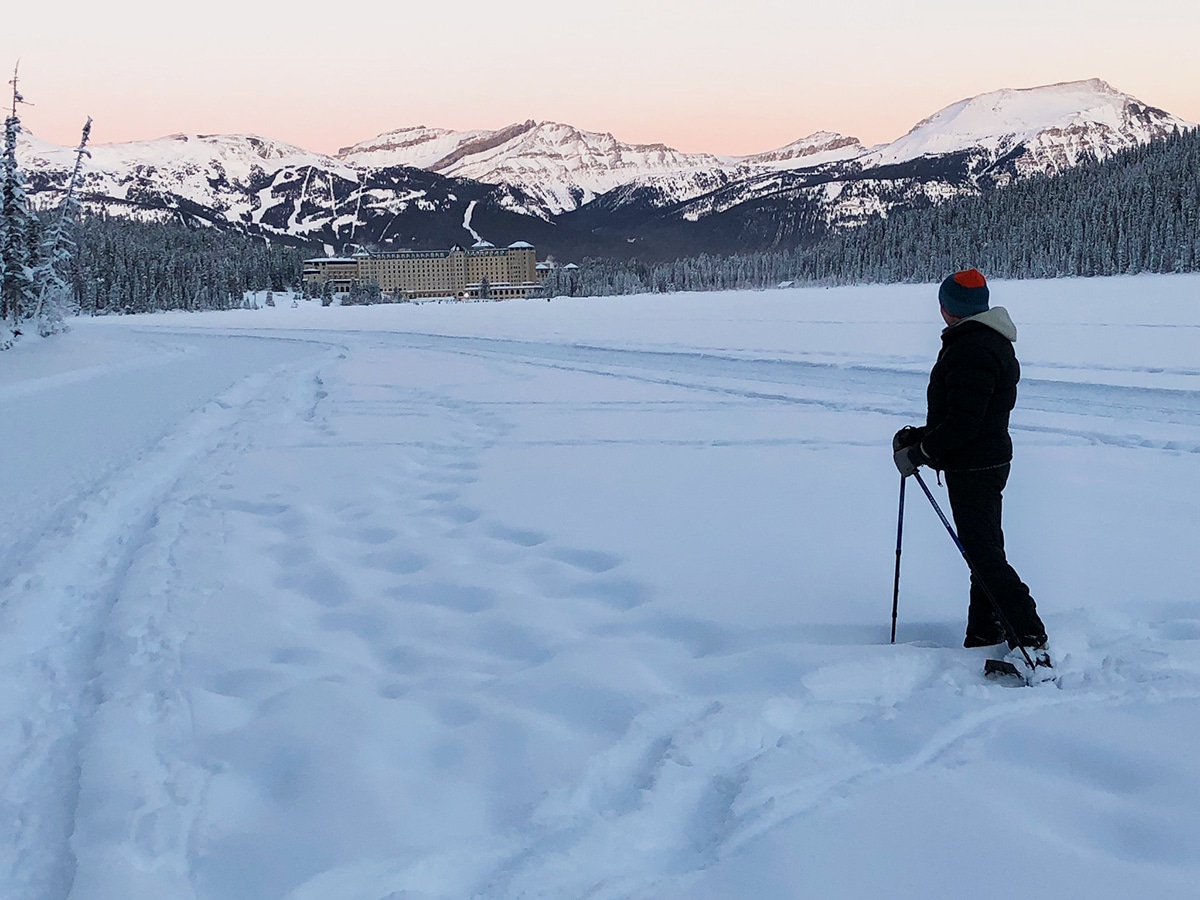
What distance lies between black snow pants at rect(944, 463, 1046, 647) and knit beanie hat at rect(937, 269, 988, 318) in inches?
32.0

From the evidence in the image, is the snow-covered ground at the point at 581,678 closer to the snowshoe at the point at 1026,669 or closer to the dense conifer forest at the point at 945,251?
the snowshoe at the point at 1026,669

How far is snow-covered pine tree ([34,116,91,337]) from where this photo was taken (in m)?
39.2

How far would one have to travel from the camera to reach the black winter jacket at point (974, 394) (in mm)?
4539

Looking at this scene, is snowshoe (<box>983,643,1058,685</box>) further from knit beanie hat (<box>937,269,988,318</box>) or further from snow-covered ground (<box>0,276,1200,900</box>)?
knit beanie hat (<box>937,269,988,318</box>)

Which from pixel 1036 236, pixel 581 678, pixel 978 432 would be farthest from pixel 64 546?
pixel 1036 236

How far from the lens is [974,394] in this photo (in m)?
4.54

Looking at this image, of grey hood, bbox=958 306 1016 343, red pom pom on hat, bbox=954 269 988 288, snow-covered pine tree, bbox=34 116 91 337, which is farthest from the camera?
snow-covered pine tree, bbox=34 116 91 337

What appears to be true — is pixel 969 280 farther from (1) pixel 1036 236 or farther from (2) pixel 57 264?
(1) pixel 1036 236

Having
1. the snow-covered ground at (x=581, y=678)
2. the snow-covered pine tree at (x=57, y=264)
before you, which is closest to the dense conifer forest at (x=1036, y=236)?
the snow-covered pine tree at (x=57, y=264)

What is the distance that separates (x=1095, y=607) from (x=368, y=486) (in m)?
6.77

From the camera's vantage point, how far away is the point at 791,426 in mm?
12914

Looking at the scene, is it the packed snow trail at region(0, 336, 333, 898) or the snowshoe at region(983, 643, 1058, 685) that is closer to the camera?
the packed snow trail at region(0, 336, 333, 898)

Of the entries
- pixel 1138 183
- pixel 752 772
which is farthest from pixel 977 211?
pixel 752 772

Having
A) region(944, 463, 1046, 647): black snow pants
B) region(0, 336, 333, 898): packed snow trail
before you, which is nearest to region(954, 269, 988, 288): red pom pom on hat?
region(944, 463, 1046, 647): black snow pants
